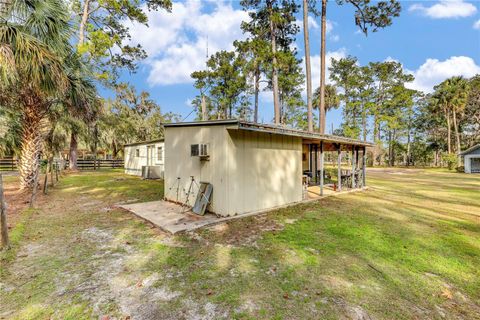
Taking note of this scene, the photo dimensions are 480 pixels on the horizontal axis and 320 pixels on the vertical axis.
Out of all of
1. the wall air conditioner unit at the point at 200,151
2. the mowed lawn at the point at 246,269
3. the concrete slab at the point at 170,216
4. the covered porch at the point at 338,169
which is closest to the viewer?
the mowed lawn at the point at 246,269

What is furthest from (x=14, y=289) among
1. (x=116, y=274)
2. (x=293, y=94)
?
(x=293, y=94)

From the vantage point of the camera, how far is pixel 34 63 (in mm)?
4871

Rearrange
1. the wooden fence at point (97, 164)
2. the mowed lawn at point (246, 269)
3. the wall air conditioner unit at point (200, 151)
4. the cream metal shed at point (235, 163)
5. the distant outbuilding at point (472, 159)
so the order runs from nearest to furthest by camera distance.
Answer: the mowed lawn at point (246, 269), the cream metal shed at point (235, 163), the wall air conditioner unit at point (200, 151), the wooden fence at point (97, 164), the distant outbuilding at point (472, 159)

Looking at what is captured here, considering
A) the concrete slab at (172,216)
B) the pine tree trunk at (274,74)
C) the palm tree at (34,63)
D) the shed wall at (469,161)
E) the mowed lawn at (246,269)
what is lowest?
the mowed lawn at (246,269)

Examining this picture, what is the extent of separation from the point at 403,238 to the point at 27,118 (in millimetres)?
11838

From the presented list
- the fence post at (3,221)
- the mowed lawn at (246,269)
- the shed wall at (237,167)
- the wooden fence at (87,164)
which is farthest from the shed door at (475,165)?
the wooden fence at (87,164)

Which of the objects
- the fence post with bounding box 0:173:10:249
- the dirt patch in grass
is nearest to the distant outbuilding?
the fence post with bounding box 0:173:10:249

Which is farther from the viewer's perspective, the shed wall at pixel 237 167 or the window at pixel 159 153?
the window at pixel 159 153

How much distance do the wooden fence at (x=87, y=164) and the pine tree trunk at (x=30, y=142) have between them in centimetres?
1388

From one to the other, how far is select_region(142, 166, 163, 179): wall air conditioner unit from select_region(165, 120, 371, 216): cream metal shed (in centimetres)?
720

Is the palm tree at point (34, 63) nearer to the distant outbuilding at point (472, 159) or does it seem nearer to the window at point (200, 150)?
the window at point (200, 150)

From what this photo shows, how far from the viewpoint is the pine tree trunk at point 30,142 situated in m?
7.98

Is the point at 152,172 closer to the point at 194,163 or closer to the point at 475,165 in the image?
the point at 194,163

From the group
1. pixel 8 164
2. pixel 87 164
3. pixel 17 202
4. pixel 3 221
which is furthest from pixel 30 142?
pixel 8 164
